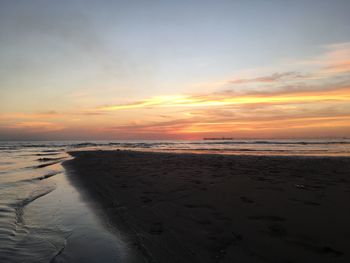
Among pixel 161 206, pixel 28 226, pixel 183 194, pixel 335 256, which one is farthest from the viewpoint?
pixel 183 194

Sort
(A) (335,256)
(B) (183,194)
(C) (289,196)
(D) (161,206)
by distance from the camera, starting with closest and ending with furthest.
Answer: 1. (A) (335,256)
2. (D) (161,206)
3. (C) (289,196)
4. (B) (183,194)

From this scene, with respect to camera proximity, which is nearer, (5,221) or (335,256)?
(335,256)

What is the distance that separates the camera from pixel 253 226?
5.19 metres

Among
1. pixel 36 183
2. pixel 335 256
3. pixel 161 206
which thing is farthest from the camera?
pixel 36 183

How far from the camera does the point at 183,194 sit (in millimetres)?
8258

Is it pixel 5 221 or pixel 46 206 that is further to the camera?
pixel 46 206

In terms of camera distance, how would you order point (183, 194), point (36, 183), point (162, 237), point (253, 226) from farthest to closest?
point (36, 183)
point (183, 194)
point (253, 226)
point (162, 237)

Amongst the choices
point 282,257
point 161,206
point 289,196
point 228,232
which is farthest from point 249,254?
point 289,196

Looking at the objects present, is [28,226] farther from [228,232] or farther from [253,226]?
[253,226]

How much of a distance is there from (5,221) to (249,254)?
5672 millimetres

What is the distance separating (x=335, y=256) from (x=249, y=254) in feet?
4.05

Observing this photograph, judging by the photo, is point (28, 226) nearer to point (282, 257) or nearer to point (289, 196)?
point (282, 257)

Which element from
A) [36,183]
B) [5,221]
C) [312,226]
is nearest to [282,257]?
[312,226]

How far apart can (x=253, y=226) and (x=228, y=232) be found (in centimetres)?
60
